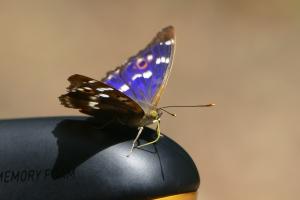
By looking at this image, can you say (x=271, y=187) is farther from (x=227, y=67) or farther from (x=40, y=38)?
(x=40, y=38)

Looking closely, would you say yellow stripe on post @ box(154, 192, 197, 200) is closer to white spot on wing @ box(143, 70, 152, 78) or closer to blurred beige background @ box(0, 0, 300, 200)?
white spot on wing @ box(143, 70, 152, 78)

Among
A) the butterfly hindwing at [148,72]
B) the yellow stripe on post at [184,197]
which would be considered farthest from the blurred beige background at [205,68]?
the yellow stripe on post at [184,197]

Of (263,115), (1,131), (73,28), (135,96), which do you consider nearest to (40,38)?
(73,28)

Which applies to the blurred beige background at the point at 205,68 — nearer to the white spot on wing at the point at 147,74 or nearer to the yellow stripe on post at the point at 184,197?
the white spot on wing at the point at 147,74

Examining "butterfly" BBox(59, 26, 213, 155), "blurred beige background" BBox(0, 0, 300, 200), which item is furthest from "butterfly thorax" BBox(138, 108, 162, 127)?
"blurred beige background" BBox(0, 0, 300, 200)

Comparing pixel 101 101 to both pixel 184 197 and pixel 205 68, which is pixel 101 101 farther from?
pixel 205 68

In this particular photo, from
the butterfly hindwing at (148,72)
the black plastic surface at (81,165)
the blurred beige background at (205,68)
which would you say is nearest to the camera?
the black plastic surface at (81,165)

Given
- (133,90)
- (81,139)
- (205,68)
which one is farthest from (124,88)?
(205,68)
